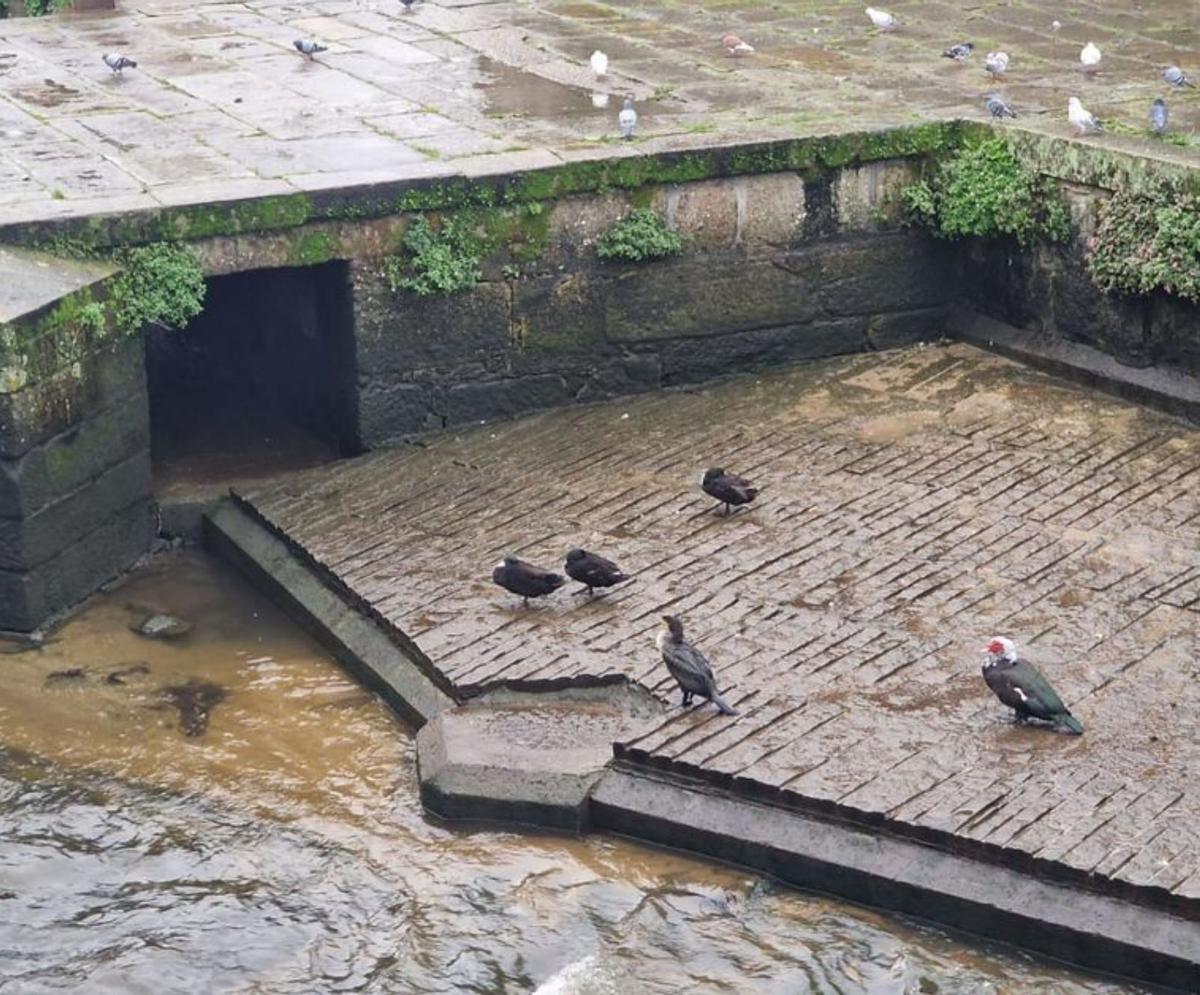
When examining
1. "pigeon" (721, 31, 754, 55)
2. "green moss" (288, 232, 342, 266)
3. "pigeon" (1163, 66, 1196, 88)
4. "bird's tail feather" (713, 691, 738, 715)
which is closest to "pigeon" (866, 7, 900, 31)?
"pigeon" (721, 31, 754, 55)

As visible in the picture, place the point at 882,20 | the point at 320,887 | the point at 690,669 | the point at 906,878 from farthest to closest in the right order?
the point at 882,20 < the point at 690,669 < the point at 320,887 < the point at 906,878

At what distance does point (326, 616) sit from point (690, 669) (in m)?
2.27

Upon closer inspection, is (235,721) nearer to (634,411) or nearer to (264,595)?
(264,595)

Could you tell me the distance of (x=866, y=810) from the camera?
7.69 m

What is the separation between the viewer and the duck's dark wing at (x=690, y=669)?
8312mm

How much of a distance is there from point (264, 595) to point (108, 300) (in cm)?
164

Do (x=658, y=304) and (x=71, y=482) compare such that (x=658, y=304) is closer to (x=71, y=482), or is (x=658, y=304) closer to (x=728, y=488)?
(x=728, y=488)

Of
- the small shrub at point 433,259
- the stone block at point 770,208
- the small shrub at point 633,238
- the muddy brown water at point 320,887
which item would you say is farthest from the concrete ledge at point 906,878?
the stone block at point 770,208

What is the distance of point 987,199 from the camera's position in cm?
1175

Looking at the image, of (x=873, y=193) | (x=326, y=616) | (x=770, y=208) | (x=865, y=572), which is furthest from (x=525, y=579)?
(x=873, y=193)

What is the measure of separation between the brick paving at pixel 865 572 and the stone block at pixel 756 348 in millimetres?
129

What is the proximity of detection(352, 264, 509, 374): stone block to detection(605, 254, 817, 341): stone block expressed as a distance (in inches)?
26.4

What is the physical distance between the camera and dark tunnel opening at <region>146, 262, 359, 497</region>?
11477 millimetres

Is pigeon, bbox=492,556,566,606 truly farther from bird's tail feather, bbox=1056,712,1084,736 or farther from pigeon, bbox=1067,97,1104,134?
pigeon, bbox=1067,97,1104,134
